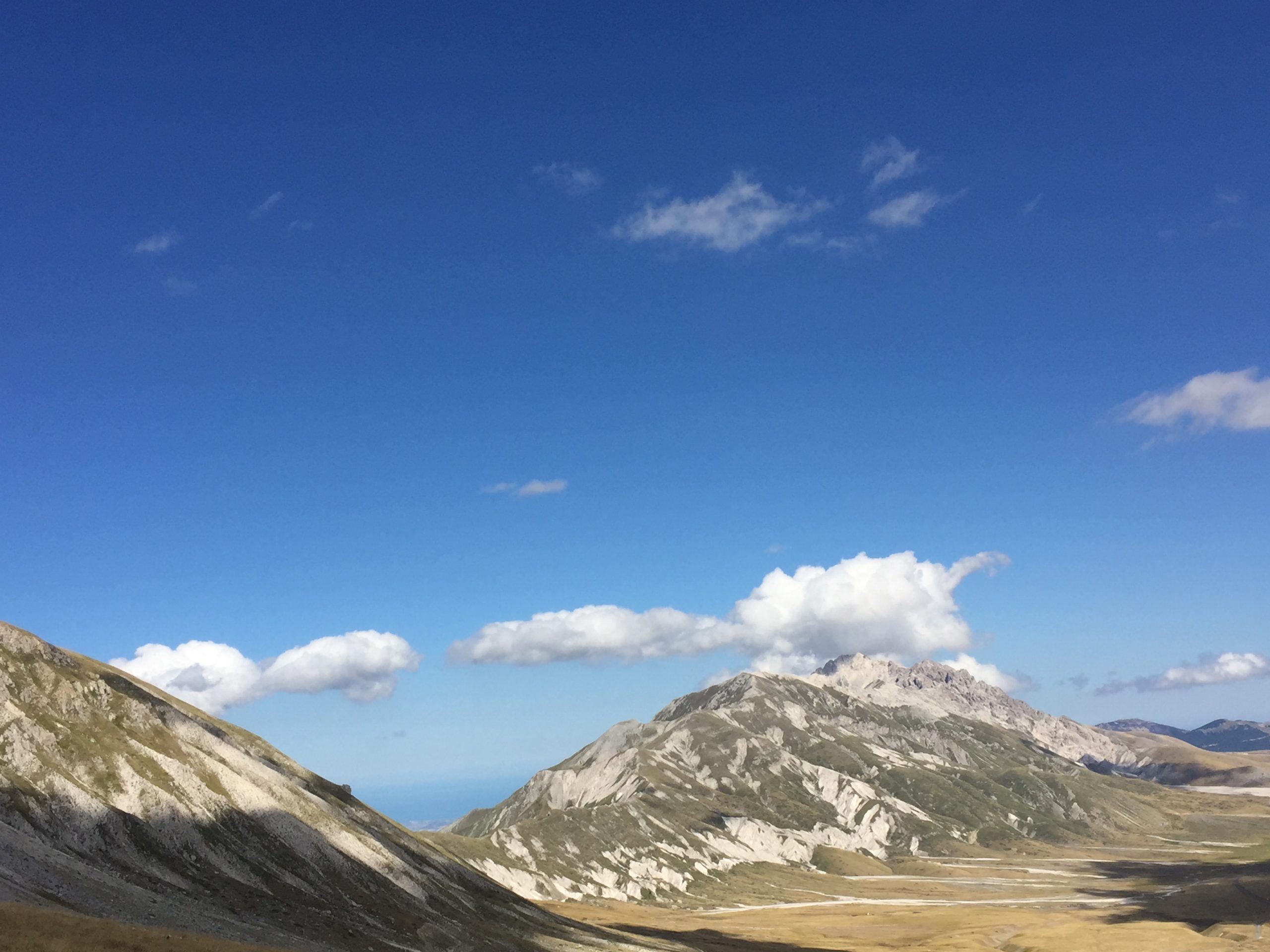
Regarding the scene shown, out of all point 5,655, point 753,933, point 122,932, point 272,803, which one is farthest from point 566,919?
point 122,932

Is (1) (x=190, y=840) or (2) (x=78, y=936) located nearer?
(2) (x=78, y=936)

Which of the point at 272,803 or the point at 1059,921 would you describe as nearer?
the point at 272,803

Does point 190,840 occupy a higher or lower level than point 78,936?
lower

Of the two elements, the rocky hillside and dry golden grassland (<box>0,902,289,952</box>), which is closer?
dry golden grassland (<box>0,902,289,952</box>)

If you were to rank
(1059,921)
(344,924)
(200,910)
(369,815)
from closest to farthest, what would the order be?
1. (200,910)
2. (344,924)
3. (369,815)
4. (1059,921)

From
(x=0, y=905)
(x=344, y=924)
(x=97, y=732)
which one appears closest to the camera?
(x=0, y=905)

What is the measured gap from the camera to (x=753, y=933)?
181 metres

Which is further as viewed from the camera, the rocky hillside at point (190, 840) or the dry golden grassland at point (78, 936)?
the rocky hillside at point (190, 840)

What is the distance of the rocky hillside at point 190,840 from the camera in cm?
6994

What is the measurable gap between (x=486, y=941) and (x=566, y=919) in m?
40.1

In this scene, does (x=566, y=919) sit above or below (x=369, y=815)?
below

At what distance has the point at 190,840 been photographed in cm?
8738

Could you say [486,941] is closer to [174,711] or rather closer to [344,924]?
[344,924]

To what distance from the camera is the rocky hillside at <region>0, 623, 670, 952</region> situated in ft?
229
